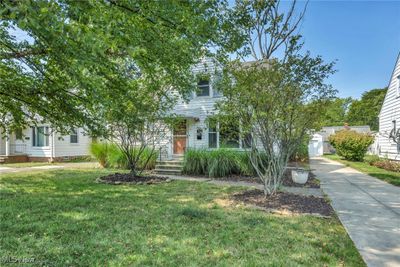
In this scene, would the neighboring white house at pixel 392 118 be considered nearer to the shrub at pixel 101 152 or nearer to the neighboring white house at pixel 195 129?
the neighboring white house at pixel 195 129

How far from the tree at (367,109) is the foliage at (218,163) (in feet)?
156

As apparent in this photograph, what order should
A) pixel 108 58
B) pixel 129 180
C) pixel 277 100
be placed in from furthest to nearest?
1. pixel 129 180
2. pixel 277 100
3. pixel 108 58

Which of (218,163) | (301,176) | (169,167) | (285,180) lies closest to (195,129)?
(169,167)

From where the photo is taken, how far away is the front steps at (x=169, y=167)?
1201cm

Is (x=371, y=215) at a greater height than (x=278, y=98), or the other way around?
(x=278, y=98)

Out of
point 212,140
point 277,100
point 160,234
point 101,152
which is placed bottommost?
point 160,234

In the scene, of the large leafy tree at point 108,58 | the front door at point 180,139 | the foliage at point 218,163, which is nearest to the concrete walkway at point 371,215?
the foliage at point 218,163

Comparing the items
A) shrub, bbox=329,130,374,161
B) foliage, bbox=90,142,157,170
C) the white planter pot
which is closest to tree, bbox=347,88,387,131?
shrub, bbox=329,130,374,161

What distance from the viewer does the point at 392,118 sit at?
615 inches

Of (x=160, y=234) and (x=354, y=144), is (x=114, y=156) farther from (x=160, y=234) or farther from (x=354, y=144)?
(x=354, y=144)

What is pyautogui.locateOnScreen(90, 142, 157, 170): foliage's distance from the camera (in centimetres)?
1294

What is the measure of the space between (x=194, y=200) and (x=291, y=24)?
6.56m

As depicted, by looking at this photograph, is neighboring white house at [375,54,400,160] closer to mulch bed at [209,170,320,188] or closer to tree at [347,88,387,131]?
mulch bed at [209,170,320,188]

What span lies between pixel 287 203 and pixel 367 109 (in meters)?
54.6
